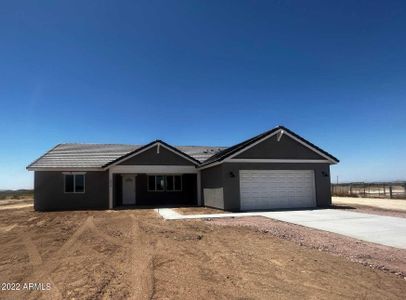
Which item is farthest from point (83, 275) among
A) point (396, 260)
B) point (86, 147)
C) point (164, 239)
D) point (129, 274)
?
point (86, 147)

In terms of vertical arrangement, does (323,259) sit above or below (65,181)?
below

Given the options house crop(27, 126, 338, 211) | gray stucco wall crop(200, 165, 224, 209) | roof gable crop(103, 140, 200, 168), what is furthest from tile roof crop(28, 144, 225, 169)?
gray stucco wall crop(200, 165, 224, 209)

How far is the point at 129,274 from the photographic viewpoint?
6.50 m

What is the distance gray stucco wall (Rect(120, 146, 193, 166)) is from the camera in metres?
23.7

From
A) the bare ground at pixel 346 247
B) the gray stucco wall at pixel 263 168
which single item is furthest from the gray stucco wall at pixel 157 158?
the bare ground at pixel 346 247

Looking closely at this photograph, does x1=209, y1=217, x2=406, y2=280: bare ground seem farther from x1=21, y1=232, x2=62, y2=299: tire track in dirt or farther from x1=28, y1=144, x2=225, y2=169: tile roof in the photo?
x1=28, y1=144, x2=225, y2=169: tile roof

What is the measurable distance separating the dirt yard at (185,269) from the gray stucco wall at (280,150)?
9.82 m

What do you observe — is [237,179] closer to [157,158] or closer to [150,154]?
[157,158]

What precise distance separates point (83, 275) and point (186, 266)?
1949 mm

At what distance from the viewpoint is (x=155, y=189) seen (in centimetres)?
2645

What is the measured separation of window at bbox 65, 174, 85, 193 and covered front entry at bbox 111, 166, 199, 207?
2434mm

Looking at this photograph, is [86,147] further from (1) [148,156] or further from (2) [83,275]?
(2) [83,275]

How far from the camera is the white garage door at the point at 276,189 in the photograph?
20.0 meters

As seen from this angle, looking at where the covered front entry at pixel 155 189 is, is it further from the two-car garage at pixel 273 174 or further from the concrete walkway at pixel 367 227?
the concrete walkway at pixel 367 227
